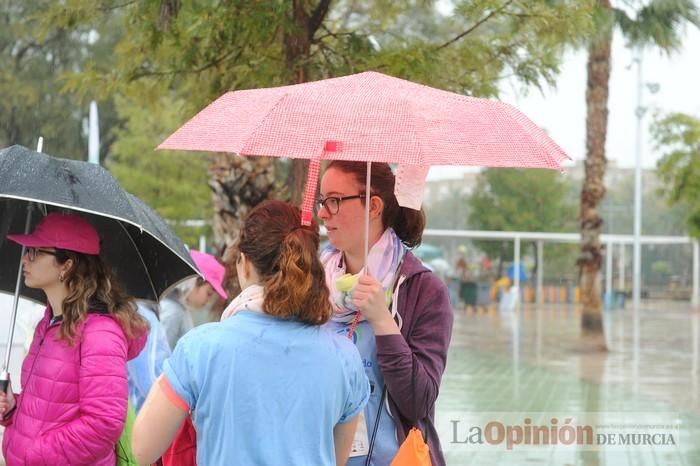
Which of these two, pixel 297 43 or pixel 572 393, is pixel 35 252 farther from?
pixel 572 393

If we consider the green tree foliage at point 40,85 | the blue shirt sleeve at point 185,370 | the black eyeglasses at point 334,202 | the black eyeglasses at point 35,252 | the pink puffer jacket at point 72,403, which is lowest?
the pink puffer jacket at point 72,403

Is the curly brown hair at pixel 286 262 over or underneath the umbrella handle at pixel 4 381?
over

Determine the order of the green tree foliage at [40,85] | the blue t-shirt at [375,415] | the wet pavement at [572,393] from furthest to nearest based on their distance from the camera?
the green tree foliage at [40,85]
the wet pavement at [572,393]
the blue t-shirt at [375,415]

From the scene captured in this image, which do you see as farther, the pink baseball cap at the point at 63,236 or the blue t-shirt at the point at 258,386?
the pink baseball cap at the point at 63,236

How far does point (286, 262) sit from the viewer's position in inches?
108

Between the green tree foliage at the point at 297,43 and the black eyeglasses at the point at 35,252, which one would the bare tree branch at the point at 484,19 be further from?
the black eyeglasses at the point at 35,252

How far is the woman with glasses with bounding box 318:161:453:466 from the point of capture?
3.12 meters

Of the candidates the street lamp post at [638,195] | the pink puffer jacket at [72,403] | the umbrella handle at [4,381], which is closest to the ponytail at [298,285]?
the pink puffer jacket at [72,403]

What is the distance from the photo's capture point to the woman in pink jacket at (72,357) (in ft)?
11.1

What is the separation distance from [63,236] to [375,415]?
44.6 inches

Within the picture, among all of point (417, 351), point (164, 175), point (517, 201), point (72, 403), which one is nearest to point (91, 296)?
point (72, 403)

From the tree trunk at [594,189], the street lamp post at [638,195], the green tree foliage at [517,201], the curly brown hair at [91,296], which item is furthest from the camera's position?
the green tree foliage at [517,201]

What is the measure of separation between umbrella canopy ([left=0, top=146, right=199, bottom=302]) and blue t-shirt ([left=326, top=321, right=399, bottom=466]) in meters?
0.74

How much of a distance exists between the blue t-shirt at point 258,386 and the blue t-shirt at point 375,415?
42cm
